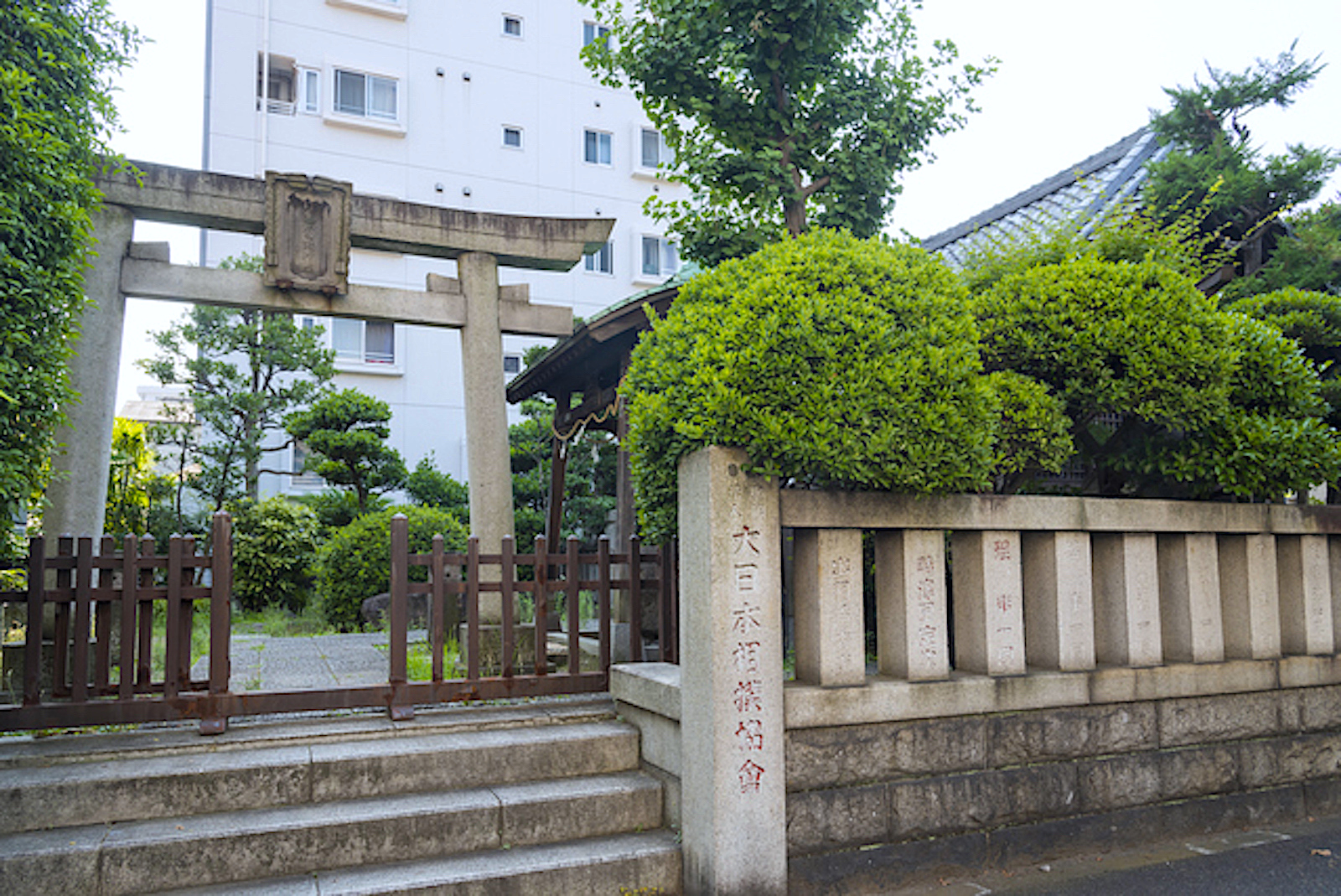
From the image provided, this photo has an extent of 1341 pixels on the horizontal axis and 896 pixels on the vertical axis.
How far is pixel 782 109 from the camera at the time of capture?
24.6ft

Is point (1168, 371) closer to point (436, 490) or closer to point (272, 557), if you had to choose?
point (272, 557)

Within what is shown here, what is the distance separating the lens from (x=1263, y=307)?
24.6 ft

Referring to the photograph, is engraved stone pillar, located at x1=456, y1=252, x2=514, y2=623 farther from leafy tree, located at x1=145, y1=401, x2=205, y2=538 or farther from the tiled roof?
leafy tree, located at x1=145, y1=401, x2=205, y2=538

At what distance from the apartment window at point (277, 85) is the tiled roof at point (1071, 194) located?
17.0 m

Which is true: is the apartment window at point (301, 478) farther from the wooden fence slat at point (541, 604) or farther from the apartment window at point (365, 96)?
the wooden fence slat at point (541, 604)

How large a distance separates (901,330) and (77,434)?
651 cm

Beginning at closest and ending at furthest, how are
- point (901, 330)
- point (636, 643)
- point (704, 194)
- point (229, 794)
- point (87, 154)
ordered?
point (229, 794) → point (901, 330) → point (87, 154) → point (636, 643) → point (704, 194)

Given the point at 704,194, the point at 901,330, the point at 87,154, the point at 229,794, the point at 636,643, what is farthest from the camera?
the point at 704,194

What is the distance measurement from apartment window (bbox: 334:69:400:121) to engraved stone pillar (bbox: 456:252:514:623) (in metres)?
→ 17.2

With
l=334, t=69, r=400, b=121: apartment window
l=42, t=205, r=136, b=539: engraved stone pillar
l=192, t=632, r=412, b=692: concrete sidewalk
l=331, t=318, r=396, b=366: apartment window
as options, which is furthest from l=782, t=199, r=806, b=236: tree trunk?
l=334, t=69, r=400, b=121: apartment window

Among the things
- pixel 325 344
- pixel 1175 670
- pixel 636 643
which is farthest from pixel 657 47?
pixel 325 344

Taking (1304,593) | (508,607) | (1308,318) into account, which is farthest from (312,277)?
(1308,318)

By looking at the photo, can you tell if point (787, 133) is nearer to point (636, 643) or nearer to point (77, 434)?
point (636, 643)

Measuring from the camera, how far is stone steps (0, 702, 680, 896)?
4164 millimetres
